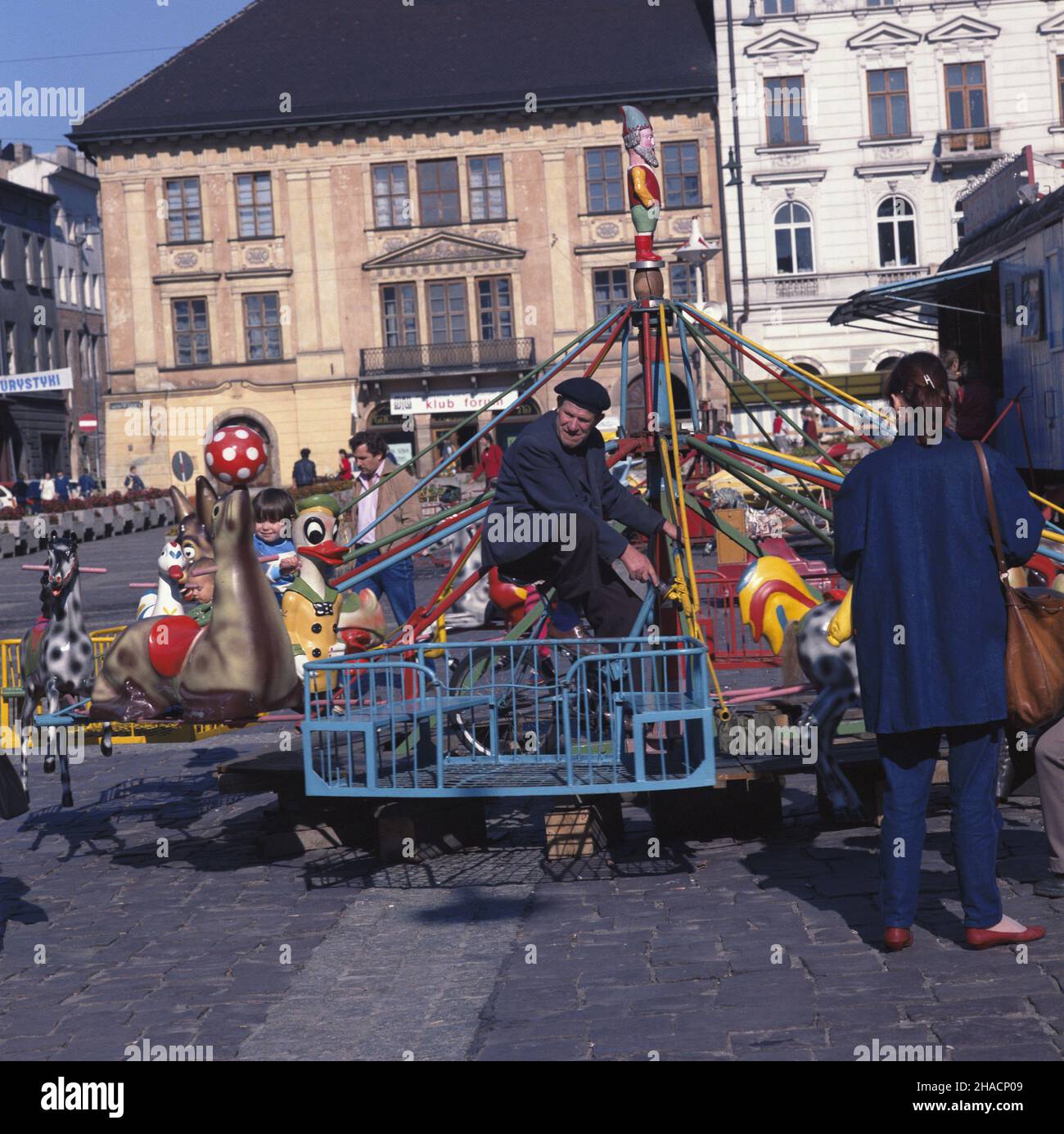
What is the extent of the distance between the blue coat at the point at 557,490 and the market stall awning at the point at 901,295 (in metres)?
11.2

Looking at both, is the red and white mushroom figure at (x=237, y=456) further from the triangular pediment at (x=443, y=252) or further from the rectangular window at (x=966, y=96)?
the triangular pediment at (x=443, y=252)

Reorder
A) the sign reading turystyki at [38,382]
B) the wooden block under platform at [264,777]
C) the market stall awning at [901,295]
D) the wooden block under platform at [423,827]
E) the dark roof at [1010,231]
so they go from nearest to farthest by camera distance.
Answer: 1. the wooden block under platform at [423,827]
2. the wooden block under platform at [264,777]
3. the dark roof at [1010,231]
4. the market stall awning at [901,295]
5. the sign reading turystyki at [38,382]

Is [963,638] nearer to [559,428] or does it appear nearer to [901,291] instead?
[559,428]

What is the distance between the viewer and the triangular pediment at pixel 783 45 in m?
48.6

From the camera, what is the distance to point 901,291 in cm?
1919

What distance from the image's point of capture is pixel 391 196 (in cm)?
5325

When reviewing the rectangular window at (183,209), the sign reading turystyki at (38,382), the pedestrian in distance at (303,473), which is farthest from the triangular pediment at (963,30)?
the sign reading turystyki at (38,382)

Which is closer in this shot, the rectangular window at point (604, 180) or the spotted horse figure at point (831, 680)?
the spotted horse figure at point (831, 680)

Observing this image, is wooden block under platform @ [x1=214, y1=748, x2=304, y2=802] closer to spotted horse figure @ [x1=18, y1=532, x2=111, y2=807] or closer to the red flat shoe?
spotted horse figure @ [x1=18, y1=532, x2=111, y2=807]

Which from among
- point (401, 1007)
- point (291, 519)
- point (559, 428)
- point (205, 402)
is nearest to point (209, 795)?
point (291, 519)

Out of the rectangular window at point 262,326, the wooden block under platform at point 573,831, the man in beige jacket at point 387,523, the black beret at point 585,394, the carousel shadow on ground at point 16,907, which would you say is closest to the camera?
the carousel shadow on ground at point 16,907

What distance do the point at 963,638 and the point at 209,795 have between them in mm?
5236

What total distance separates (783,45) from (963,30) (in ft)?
16.4

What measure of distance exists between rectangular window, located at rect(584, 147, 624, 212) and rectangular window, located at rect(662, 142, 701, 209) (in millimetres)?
1465
